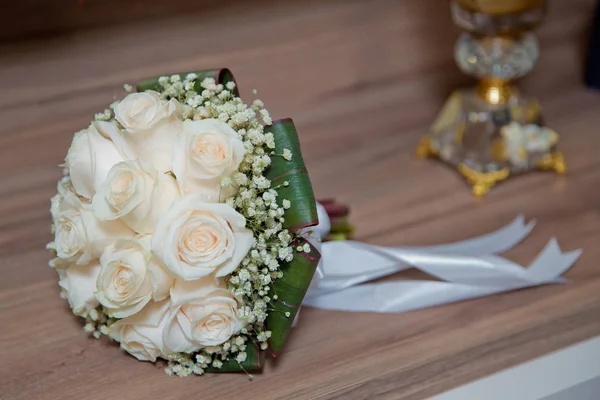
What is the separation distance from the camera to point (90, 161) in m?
0.86

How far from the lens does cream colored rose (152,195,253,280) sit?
786mm

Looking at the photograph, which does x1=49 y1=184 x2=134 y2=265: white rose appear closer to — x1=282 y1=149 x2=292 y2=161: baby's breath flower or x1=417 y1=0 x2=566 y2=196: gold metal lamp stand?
x1=282 y1=149 x2=292 y2=161: baby's breath flower

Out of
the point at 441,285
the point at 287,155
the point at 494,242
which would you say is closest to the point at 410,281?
the point at 441,285

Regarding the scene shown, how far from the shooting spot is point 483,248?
112 cm

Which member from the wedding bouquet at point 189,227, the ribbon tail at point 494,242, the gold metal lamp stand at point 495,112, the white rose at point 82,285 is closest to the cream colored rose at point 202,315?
the wedding bouquet at point 189,227

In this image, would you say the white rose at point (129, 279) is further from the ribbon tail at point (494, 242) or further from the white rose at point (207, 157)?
the ribbon tail at point (494, 242)

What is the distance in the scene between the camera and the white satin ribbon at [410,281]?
1021mm

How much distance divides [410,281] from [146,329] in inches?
14.0

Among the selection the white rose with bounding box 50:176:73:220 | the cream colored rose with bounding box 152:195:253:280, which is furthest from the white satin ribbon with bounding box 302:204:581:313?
the white rose with bounding box 50:176:73:220

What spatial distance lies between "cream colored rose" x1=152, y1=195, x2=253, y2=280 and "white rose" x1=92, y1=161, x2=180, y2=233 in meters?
0.03

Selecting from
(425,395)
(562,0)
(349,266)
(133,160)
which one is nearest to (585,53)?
(562,0)

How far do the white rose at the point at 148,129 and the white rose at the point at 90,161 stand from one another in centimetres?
1

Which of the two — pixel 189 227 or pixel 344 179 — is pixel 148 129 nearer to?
pixel 189 227

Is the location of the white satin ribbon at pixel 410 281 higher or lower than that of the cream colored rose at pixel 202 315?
lower
